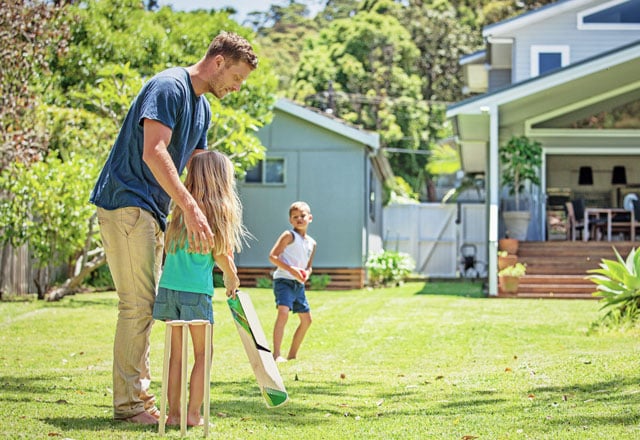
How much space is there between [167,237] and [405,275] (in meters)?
18.2

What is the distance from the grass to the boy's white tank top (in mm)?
780

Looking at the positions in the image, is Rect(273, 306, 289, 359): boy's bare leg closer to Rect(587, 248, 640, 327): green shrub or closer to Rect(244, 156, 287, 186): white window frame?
Rect(587, 248, 640, 327): green shrub

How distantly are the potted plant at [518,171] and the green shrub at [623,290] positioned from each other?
800 centimetres

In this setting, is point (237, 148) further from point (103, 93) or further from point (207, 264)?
point (207, 264)

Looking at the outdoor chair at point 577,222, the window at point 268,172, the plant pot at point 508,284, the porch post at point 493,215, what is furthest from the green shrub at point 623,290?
the window at point 268,172

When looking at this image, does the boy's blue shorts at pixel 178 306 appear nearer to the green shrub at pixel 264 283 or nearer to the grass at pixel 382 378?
the grass at pixel 382 378

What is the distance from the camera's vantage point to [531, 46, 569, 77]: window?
69.2 feet

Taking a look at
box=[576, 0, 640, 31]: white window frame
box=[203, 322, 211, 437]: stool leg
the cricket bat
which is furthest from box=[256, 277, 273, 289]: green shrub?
box=[203, 322, 211, 437]: stool leg

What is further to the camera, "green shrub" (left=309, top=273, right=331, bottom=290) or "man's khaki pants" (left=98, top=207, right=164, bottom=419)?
"green shrub" (left=309, top=273, right=331, bottom=290)

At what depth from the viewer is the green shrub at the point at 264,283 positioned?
20.0m

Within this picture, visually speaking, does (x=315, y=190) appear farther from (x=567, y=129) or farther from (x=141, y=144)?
(x=141, y=144)

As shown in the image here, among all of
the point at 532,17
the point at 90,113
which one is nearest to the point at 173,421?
the point at 90,113

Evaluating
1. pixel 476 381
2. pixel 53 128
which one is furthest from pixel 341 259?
pixel 476 381

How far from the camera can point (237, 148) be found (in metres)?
15.6
